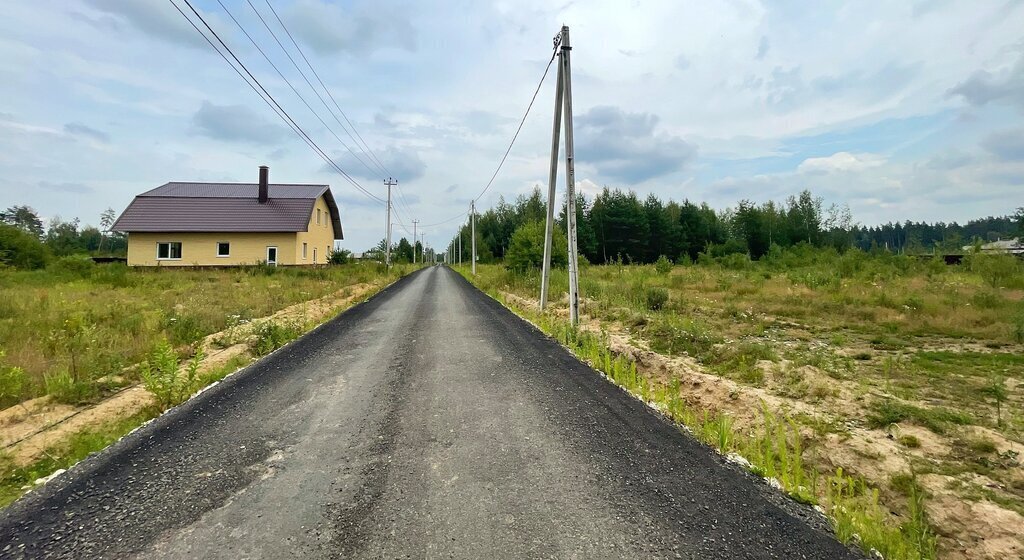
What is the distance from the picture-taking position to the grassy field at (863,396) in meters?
2.83

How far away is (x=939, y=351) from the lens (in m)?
7.82

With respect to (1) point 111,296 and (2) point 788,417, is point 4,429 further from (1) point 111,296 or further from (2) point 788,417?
(1) point 111,296

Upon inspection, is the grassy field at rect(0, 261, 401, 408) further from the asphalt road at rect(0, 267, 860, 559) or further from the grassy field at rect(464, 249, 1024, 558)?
the grassy field at rect(464, 249, 1024, 558)

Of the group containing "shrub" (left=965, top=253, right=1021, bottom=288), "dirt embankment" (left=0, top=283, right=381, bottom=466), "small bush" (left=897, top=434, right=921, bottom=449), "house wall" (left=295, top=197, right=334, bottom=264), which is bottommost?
"dirt embankment" (left=0, top=283, right=381, bottom=466)

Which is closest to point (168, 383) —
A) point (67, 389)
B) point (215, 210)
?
point (67, 389)

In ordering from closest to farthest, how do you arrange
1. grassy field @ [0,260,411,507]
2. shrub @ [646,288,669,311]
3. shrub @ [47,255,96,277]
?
grassy field @ [0,260,411,507]
shrub @ [646,288,669,311]
shrub @ [47,255,96,277]

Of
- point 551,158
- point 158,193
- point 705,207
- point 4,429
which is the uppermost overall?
point 705,207

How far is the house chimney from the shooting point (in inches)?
1309

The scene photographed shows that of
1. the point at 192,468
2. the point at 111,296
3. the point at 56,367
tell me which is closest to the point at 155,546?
the point at 192,468

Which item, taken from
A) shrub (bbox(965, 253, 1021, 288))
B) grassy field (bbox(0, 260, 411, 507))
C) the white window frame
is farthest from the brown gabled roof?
shrub (bbox(965, 253, 1021, 288))

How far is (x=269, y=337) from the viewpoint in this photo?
8.12 m

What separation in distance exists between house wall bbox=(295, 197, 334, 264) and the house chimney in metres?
3.53

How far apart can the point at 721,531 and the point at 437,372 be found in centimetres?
424

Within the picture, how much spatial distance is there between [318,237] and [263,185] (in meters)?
5.64
